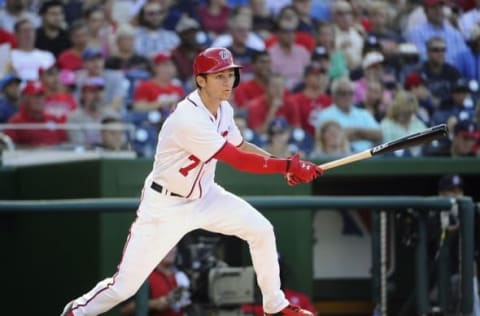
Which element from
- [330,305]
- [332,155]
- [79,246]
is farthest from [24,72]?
[330,305]

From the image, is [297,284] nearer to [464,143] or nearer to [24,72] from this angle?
[464,143]

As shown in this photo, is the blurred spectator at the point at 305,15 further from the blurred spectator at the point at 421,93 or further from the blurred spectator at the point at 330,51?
the blurred spectator at the point at 421,93

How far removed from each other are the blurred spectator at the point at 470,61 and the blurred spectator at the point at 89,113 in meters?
3.47

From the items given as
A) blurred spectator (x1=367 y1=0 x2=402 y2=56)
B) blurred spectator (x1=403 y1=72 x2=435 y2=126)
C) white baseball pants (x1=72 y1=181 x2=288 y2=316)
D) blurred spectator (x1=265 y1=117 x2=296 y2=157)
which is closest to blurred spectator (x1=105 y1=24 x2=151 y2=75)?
blurred spectator (x1=265 y1=117 x2=296 y2=157)

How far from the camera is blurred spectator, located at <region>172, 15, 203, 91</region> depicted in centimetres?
950

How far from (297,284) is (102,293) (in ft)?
9.35

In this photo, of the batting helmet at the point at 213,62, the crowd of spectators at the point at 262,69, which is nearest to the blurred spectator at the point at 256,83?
the crowd of spectators at the point at 262,69

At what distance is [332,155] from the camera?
342 inches

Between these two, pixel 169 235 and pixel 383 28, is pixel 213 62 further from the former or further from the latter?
pixel 383 28

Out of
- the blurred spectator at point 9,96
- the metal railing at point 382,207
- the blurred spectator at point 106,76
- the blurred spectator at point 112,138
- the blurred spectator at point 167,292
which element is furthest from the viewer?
the blurred spectator at point 106,76

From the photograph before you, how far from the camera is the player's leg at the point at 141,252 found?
539 cm

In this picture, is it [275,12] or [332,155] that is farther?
[275,12]

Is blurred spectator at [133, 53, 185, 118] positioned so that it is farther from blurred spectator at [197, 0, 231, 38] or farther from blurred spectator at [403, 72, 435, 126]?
blurred spectator at [403, 72, 435, 126]

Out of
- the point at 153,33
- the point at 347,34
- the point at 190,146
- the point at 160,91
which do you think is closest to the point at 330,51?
the point at 347,34
